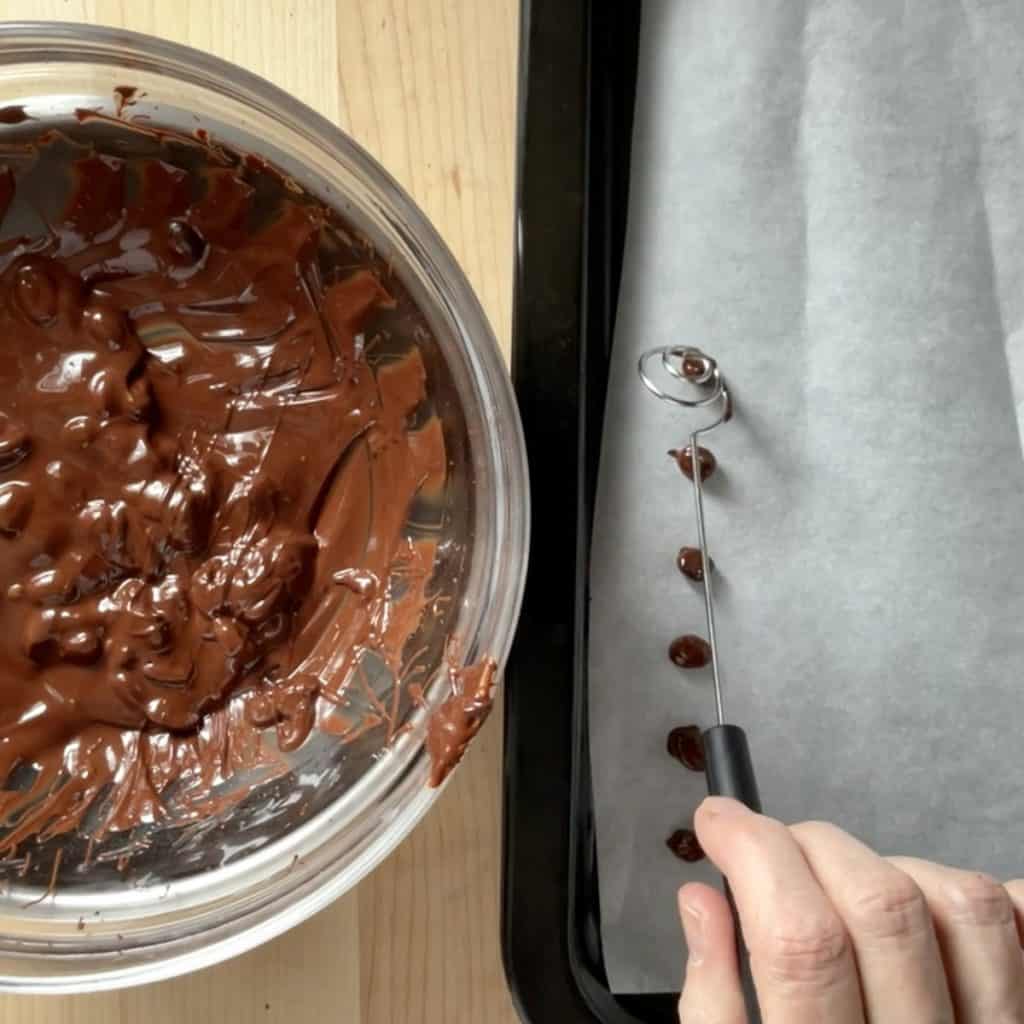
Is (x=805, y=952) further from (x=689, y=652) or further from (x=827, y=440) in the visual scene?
(x=827, y=440)

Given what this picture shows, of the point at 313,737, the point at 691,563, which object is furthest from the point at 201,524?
the point at 691,563

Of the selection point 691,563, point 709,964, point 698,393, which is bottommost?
point 709,964

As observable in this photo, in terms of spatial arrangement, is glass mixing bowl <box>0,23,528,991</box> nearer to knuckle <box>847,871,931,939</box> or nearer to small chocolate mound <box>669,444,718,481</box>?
small chocolate mound <box>669,444,718,481</box>

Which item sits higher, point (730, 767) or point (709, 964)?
point (730, 767)

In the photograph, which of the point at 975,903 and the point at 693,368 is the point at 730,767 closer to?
the point at 975,903

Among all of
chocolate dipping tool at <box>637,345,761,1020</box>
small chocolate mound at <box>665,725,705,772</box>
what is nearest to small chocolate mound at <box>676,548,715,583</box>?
chocolate dipping tool at <box>637,345,761,1020</box>

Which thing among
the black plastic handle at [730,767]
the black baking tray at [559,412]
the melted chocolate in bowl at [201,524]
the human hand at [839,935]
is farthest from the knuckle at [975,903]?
the melted chocolate in bowl at [201,524]

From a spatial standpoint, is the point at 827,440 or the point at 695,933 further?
the point at 827,440
